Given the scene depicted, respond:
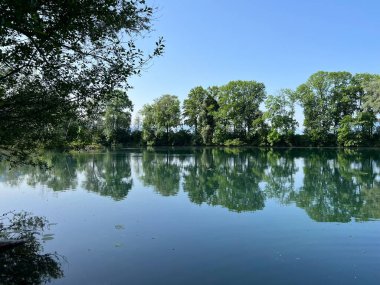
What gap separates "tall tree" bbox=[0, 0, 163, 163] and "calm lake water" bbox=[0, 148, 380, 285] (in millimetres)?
3064

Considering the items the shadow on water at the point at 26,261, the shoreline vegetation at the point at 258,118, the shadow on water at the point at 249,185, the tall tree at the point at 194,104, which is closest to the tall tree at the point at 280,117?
the shoreline vegetation at the point at 258,118

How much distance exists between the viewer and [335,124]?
199 feet

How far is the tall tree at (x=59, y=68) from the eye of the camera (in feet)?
18.3

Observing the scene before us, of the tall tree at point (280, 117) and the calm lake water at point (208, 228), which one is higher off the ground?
the tall tree at point (280, 117)

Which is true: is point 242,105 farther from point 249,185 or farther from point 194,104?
point 249,185

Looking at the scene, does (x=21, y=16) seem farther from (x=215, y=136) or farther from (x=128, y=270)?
(x=215, y=136)

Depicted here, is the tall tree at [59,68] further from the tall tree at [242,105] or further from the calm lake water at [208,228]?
the tall tree at [242,105]

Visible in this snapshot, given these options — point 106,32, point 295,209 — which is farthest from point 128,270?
point 295,209

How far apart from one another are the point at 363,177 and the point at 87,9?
20601 mm

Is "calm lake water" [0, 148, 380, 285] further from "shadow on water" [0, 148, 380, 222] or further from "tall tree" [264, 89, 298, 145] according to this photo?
"tall tree" [264, 89, 298, 145]

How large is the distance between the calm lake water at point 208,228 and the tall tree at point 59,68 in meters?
3.06

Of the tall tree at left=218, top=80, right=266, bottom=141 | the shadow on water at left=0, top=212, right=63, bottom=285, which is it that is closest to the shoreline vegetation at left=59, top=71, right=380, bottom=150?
the tall tree at left=218, top=80, right=266, bottom=141

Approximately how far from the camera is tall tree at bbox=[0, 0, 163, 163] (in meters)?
5.57

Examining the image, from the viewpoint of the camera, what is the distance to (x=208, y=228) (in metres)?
10.4
